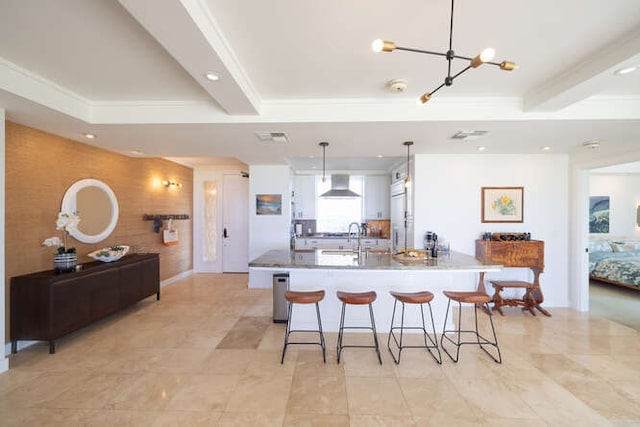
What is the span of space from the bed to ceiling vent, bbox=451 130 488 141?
4.72 m

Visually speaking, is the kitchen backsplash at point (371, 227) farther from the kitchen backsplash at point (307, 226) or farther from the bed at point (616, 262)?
the bed at point (616, 262)

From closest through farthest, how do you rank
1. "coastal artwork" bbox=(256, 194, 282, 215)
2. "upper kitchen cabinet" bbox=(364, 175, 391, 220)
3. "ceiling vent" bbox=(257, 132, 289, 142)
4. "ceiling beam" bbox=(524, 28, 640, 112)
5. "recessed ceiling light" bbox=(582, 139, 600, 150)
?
1. "ceiling beam" bbox=(524, 28, 640, 112)
2. "ceiling vent" bbox=(257, 132, 289, 142)
3. "recessed ceiling light" bbox=(582, 139, 600, 150)
4. "coastal artwork" bbox=(256, 194, 282, 215)
5. "upper kitchen cabinet" bbox=(364, 175, 391, 220)

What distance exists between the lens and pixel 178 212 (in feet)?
19.5

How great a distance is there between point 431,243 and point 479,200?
1.36 meters

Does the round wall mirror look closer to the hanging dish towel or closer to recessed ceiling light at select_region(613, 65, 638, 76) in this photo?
the hanging dish towel

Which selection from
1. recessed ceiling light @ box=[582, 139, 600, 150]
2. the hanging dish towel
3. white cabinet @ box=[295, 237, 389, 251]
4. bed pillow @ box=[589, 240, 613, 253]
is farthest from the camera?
bed pillow @ box=[589, 240, 613, 253]

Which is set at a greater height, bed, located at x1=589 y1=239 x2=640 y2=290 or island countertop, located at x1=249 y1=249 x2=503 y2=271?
island countertop, located at x1=249 y1=249 x2=503 y2=271

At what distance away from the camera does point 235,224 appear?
6.45 metres

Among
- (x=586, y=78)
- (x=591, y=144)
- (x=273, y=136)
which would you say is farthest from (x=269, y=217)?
(x=591, y=144)

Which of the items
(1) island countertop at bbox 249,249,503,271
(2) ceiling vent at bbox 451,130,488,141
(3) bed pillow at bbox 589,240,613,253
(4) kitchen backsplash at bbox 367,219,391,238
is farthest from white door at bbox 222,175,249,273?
(3) bed pillow at bbox 589,240,613,253

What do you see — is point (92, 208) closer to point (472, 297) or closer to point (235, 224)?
point (235, 224)

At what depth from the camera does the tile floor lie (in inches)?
78.5

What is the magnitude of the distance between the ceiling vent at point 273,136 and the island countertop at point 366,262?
5.01 feet

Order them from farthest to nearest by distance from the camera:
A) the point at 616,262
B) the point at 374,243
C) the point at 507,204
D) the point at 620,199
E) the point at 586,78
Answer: the point at 620,199 → the point at 374,243 → the point at 616,262 → the point at 507,204 → the point at 586,78
